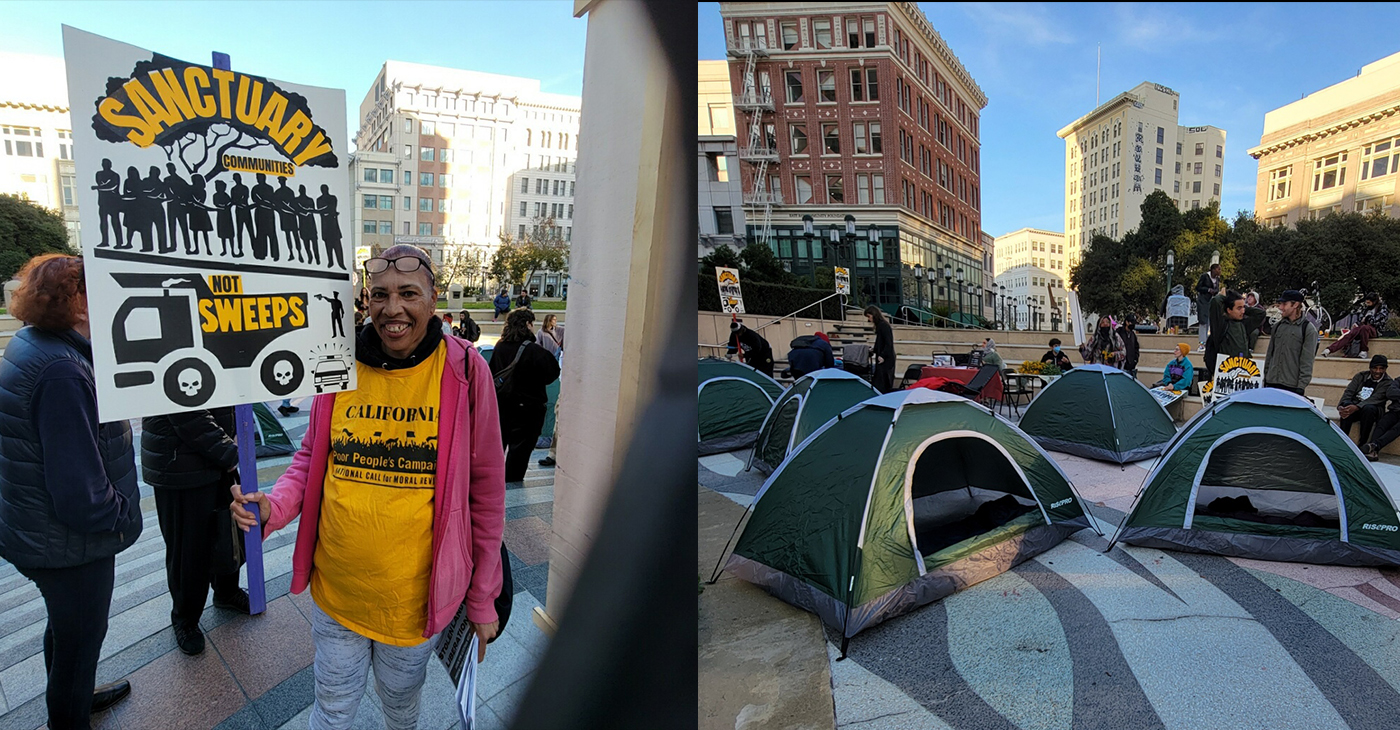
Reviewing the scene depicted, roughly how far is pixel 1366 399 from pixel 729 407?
815 cm

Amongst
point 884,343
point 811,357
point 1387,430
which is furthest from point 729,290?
point 1387,430

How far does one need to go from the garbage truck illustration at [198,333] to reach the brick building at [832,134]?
34952 millimetres

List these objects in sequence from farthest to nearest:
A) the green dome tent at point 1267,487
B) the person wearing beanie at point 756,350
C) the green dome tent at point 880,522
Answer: the person wearing beanie at point 756,350 < the green dome tent at point 1267,487 < the green dome tent at point 880,522

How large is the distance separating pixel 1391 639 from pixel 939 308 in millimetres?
37205

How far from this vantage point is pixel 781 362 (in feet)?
54.6

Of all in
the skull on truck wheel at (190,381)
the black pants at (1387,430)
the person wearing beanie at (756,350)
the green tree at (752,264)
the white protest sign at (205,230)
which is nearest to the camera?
the white protest sign at (205,230)

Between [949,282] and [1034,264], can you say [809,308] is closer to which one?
[949,282]

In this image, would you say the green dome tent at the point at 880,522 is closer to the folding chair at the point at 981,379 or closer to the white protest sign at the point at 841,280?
the folding chair at the point at 981,379

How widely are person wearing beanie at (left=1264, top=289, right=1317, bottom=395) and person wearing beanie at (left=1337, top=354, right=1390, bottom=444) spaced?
189 cm

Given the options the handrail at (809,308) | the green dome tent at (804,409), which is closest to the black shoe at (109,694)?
the green dome tent at (804,409)

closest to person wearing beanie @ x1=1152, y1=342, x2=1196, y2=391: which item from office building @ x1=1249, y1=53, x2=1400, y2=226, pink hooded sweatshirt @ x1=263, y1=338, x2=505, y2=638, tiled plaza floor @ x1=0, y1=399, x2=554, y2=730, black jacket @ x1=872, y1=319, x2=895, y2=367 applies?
black jacket @ x1=872, y1=319, x2=895, y2=367

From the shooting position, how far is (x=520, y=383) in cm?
604

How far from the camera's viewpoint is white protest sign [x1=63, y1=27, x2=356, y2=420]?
1.64 metres

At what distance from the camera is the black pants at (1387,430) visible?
7797 millimetres
